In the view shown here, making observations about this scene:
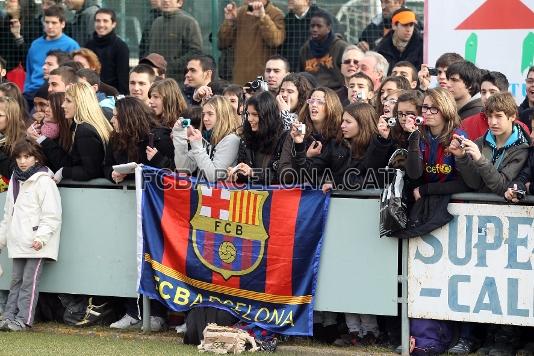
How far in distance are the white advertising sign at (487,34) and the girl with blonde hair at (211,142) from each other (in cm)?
263

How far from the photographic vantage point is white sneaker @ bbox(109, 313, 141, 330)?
10031 mm

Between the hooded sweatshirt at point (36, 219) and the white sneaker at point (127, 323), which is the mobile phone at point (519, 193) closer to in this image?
the white sneaker at point (127, 323)

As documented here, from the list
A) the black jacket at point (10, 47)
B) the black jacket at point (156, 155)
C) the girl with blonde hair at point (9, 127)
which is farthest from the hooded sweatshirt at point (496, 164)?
the black jacket at point (10, 47)

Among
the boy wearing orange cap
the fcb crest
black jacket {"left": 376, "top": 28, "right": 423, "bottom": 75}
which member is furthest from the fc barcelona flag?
the boy wearing orange cap

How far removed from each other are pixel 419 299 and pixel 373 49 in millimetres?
5124

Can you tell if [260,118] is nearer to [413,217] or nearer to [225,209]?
[225,209]

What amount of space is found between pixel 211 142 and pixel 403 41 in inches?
143

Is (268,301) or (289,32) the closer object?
(268,301)

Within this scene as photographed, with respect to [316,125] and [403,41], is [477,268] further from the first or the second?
[403,41]

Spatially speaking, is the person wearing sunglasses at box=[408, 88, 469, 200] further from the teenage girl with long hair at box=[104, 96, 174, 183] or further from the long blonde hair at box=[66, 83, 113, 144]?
the long blonde hair at box=[66, 83, 113, 144]

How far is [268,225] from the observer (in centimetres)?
935

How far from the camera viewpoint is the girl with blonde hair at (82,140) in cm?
1011

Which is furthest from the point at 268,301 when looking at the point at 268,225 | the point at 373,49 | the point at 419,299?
the point at 373,49

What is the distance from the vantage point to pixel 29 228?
1005 cm
